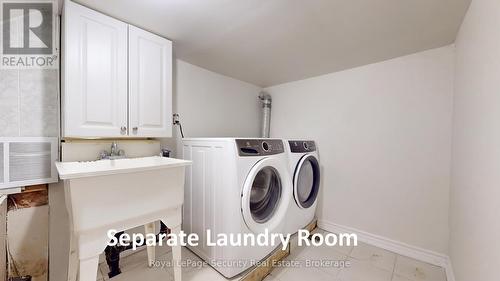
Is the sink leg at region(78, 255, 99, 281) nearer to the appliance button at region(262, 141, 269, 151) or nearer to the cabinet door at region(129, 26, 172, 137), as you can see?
the cabinet door at region(129, 26, 172, 137)

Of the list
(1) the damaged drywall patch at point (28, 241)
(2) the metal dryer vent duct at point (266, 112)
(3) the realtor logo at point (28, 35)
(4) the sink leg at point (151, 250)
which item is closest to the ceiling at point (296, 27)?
(3) the realtor logo at point (28, 35)

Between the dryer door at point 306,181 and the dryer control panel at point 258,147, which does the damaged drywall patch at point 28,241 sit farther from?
the dryer door at point 306,181

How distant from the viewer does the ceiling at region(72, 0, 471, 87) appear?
1.15 m

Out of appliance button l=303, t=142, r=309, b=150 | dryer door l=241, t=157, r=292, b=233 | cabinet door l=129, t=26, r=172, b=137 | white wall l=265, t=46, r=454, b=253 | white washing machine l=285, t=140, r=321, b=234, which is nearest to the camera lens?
cabinet door l=129, t=26, r=172, b=137

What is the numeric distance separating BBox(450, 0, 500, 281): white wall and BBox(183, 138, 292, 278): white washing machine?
1.03 m

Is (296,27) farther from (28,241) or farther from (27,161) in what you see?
(28,241)

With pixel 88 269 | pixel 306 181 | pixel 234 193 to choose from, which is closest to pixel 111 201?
pixel 88 269

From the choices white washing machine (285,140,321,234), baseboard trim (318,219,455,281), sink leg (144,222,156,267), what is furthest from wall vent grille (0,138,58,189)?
baseboard trim (318,219,455,281)

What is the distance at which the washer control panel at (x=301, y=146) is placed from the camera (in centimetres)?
177

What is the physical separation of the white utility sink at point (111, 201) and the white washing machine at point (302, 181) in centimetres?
97

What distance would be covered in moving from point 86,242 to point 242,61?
1.81 meters

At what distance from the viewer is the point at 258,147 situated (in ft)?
4.59

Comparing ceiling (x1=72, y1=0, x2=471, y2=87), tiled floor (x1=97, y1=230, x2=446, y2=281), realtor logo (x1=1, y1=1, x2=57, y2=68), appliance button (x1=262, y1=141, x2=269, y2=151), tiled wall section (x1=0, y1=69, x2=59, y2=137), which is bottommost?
tiled floor (x1=97, y1=230, x2=446, y2=281)

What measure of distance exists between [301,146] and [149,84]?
1.40 meters
